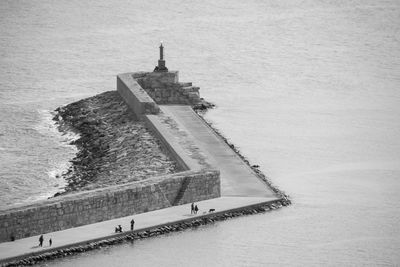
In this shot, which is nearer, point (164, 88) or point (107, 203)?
point (107, 203)

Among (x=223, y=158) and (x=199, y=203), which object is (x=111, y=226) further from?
(x=223, y=158)

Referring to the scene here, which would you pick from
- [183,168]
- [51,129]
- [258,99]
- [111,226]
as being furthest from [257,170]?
[258,99]

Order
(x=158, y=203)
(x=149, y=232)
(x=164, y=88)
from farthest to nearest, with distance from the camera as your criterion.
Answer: (x=164, y=88) → (x=158, y=203) → (x=149, y=232)

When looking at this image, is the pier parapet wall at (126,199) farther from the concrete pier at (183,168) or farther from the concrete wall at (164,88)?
the concrete wall at (164,88)

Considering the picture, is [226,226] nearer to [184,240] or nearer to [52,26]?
[184,240]

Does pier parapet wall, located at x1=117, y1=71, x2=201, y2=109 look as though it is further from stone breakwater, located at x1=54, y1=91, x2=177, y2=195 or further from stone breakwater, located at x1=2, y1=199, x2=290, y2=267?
stone breakwater, located at x1=2, y1=199, x2=290, y2=267

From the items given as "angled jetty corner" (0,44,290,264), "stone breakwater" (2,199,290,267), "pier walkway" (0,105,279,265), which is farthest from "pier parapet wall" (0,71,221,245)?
"stone breakwater" (2,199,290,267)
